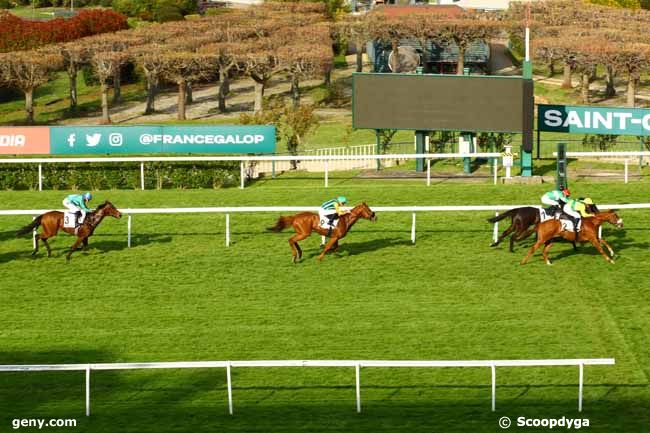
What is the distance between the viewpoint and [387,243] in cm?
2033

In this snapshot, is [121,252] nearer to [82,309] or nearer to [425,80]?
[82,309]

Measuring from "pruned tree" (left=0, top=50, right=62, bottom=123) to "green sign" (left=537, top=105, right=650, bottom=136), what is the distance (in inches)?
877

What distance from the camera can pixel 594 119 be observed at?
89.4 feet

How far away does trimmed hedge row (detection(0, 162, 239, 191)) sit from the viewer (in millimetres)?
26547

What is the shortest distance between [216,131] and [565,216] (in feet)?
37.1

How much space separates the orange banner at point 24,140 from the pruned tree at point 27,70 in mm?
16215

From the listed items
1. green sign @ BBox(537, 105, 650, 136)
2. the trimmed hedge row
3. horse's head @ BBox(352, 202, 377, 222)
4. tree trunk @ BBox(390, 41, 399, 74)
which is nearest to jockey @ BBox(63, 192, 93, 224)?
horse's head @ BBox(352, 202, 377, 222)

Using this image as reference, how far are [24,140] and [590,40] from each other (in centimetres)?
2481

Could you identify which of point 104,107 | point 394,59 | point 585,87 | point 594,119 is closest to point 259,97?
point 104,107

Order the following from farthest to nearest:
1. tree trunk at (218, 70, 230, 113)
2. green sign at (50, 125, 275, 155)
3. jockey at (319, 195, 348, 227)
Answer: tree trunk at (218, 70, 230, 113)
green sign at (50, 125, 275, 155)
jockey at (319, 195, 348, 227)

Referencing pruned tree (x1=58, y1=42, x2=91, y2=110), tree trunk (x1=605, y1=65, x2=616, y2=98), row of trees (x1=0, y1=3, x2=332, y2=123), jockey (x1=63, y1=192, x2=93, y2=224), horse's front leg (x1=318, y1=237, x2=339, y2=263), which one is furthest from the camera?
pruned tree (x1=58, y1=42, x2=91, y2=110)

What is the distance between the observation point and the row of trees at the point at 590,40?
43344mm

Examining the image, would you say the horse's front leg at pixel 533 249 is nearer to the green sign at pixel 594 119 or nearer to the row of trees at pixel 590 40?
the green sign at pixel 594 119

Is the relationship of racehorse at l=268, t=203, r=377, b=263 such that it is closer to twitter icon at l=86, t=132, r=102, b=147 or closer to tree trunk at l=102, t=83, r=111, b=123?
twitter icon at l=86, t=132, r=102, b=147
